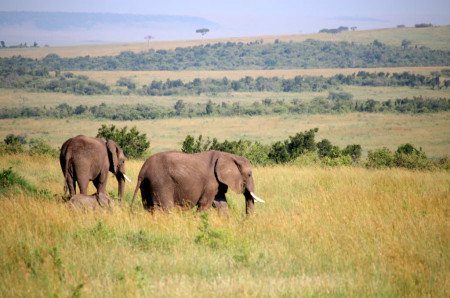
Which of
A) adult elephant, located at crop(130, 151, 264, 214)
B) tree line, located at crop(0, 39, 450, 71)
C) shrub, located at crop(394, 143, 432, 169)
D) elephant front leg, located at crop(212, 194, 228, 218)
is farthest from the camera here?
tree line, located at crop(0, 39, 450, 71)

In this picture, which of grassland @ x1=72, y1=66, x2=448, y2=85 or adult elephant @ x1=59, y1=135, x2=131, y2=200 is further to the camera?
grassland @ x1=72, y1=66, x2=448, y2=85

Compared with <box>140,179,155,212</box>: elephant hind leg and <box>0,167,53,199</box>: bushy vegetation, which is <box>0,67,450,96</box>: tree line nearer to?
<box>0,167,53,199</box>: bushy vegetation

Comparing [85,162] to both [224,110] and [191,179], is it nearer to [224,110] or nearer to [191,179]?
[191,179]

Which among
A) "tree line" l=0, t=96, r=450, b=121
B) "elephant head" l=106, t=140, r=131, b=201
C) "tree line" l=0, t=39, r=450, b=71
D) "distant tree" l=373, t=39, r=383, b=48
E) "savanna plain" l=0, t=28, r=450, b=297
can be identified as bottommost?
"tree line" l=0, t=96, r=450, b=121

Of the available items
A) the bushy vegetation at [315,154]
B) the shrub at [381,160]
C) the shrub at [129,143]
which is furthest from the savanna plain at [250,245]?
the shrub at [129,143]

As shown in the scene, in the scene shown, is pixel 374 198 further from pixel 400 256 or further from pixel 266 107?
pixel 266 107

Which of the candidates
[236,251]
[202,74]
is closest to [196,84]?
[202,74]

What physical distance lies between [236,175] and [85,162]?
329 centimetres

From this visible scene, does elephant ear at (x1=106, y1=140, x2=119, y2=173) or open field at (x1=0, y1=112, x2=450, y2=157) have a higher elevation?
elephant ear at (x1=106, y1=140, x2=119, y2=173)

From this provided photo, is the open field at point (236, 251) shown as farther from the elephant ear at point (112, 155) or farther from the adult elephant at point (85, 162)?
the elephant ear at point (112, 155)

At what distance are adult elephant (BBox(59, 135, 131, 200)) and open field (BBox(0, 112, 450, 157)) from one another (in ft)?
93.7

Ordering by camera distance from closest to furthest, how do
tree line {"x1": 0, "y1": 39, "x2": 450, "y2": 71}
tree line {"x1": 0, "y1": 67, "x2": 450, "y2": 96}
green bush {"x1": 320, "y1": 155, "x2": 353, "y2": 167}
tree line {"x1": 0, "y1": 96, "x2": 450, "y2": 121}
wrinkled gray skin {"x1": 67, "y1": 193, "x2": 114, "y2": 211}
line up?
wrinkled gray skin {"x1": 67, "y1": 193, "x2": 114, "y2": 211} < green bush {"x1": 320, "y1": 155, "x2": 353, "y2": 167} < tree line {"x1": 0, "y1": 96, "x2": 450, "y2": 121} < tree line {"x1": 0, "y1": 67, "x2": 450, "y2": 96} < tree line {"x1": 0, "y1": 39, "x2": 450, "y2": 71}

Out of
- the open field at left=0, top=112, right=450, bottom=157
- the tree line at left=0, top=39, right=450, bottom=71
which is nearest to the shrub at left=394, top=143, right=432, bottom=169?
the open field at left=0, top=112, right=450, bottom=157

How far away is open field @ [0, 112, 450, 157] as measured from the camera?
4256 cm
